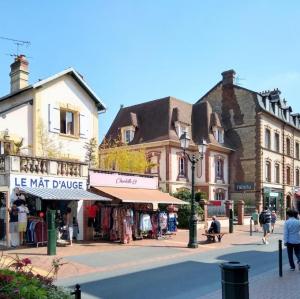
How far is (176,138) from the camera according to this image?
3709 centimetres

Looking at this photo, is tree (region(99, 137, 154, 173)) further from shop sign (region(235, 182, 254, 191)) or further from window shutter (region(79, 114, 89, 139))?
shop sign (region(235, 182, 254, 191))

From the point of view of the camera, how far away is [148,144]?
3728 cm

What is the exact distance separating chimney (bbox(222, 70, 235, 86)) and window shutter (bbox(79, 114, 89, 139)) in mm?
21824

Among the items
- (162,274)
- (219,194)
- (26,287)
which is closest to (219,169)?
(219,194)

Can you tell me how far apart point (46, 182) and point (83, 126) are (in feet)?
21.8

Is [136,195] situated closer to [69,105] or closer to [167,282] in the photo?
[69,105]

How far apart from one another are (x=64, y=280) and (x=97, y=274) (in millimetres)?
1285

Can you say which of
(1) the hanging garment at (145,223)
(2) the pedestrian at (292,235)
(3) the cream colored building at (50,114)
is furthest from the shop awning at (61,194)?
(2) the pedestrian at (292,235)

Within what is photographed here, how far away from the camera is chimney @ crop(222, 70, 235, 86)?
42656 millimetres

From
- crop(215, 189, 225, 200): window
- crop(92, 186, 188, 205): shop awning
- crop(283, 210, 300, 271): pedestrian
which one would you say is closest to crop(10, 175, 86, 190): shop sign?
crop(92, 186, 188, 205): shop awning

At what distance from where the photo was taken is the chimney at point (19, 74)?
79.3 feet

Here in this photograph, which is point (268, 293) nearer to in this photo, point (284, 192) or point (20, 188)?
point (20, 188)

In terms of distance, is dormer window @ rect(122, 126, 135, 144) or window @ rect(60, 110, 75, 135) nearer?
window @ rect(60, 110, 75, 135)

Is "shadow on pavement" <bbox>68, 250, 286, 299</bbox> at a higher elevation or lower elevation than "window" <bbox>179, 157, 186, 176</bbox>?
lower
